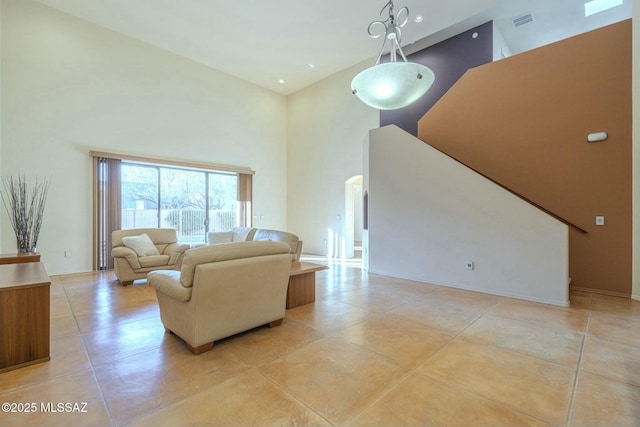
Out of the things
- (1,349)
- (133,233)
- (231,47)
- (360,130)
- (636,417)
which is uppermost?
(231,47)

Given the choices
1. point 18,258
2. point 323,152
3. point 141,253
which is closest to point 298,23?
point 323,152

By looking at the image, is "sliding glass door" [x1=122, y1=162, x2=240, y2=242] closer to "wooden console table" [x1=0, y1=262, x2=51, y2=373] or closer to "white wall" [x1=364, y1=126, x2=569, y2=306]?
"white wall" [x1=364, y1=126, x2=569, y2=306]

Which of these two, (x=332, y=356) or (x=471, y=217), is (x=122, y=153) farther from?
(x=471, y=217)

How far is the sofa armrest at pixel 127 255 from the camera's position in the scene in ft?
15.8

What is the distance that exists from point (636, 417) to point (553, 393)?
39 centimetres

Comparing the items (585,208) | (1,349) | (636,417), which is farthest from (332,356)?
(585,208)

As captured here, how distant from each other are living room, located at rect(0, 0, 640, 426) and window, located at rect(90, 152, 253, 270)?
232 millimetres

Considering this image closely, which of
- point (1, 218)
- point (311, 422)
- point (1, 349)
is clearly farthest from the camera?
point (1, 218)

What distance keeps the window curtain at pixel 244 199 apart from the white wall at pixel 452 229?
3982mm

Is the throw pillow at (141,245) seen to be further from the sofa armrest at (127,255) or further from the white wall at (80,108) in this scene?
the white wall at (80,108)

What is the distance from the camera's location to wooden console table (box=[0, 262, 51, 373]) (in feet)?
6.97

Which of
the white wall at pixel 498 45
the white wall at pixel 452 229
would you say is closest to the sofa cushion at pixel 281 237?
the white wall at pixel 452 229

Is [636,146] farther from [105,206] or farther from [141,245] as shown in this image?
[105,206]

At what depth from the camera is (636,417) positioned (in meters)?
1.72
